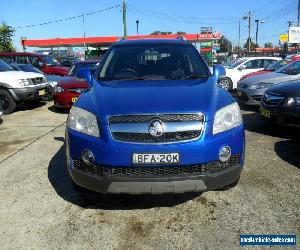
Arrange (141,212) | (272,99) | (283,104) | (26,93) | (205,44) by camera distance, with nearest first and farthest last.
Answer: (141,212)
(283,104)
(272,99)
(26,93)
(205,44)

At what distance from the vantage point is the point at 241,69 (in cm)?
1522

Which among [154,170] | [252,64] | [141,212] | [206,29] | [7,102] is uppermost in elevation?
[206,29]

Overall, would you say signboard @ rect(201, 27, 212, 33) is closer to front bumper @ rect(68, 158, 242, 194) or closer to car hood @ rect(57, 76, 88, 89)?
car hood @ rect(57, 76, 88, 89)

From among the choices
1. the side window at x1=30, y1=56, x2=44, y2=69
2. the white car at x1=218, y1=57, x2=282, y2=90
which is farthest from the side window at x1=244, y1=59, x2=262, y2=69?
the side window at x1=30, y1=56, x2=44, y2=69

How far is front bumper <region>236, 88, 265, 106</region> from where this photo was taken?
9.84m

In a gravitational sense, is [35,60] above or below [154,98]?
above

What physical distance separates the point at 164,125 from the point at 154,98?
40 cm

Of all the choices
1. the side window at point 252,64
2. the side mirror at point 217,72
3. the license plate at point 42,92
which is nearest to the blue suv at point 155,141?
the side mirror at point 217,72

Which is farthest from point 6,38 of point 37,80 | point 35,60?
point 37,80

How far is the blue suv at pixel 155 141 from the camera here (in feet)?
11.3

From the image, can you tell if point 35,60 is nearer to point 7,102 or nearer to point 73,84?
point 7,102

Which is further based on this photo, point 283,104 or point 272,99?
point 272,99

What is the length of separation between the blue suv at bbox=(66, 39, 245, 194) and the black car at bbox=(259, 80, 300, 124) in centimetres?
299

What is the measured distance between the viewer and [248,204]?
13.3ft
